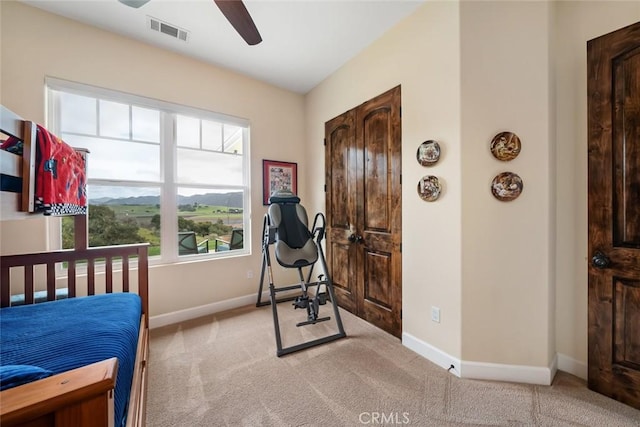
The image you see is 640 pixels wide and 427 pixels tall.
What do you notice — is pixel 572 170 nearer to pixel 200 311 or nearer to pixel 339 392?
pixel 339 392

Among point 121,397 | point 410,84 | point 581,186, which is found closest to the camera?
point 121,397

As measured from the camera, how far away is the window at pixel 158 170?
2.40 metres

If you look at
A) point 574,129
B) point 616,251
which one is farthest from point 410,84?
point 616,251

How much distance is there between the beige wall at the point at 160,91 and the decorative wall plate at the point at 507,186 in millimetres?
2499

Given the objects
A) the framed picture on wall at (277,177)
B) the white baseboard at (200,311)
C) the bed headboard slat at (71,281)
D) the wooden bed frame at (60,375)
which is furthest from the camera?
the framed picture on wall at (277,177)

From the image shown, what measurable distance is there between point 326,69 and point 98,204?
113 inches

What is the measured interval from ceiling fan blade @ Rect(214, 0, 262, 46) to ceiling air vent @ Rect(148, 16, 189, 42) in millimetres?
1043

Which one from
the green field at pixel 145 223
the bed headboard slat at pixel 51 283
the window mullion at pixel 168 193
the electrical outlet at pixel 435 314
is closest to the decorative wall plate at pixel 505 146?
the electrical outlet at pixel 435 314

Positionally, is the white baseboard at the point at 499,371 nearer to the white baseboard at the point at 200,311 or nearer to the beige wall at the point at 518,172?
the beige wall at the point at 518,172

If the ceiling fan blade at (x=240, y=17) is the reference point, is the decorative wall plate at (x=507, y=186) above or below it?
below

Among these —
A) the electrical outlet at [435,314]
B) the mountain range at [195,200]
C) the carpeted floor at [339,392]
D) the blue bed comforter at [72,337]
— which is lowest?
the carpeted floor at [339,392]

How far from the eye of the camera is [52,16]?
2.18 m

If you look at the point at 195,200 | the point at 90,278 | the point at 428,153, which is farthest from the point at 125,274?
the point at 428,153

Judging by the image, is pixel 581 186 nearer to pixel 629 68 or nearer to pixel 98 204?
pixel 629 68
